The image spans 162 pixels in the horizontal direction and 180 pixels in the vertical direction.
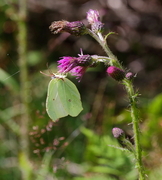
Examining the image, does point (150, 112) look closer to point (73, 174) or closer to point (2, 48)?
point (73, 174)

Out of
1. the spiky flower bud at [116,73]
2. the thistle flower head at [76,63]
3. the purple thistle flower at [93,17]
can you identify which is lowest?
the spiky flower bud at [116,73]

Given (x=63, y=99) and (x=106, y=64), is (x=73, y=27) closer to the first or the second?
(x=106, y=64)

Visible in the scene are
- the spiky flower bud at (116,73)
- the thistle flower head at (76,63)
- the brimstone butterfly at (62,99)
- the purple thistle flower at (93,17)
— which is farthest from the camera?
the brimstone butterfly at (62,99)

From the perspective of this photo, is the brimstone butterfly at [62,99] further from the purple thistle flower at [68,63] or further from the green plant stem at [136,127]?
the green plant stem at [136,127]

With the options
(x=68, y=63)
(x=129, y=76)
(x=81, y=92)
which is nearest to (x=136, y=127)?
(x=129, y=76)

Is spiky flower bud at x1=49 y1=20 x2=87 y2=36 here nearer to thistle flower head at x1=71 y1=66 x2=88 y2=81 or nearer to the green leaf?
thistle flower head at x1=71 y1=66 x2=88 y2=81

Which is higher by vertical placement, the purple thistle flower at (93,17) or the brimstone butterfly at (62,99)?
the purple thistle flower at (93,17)

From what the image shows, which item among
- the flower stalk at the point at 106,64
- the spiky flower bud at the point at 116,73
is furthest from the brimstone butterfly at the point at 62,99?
the spiky flower bud at the point at 116,73

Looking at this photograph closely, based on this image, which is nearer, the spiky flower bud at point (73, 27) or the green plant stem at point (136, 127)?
the green plant stem at point (136, 127)
